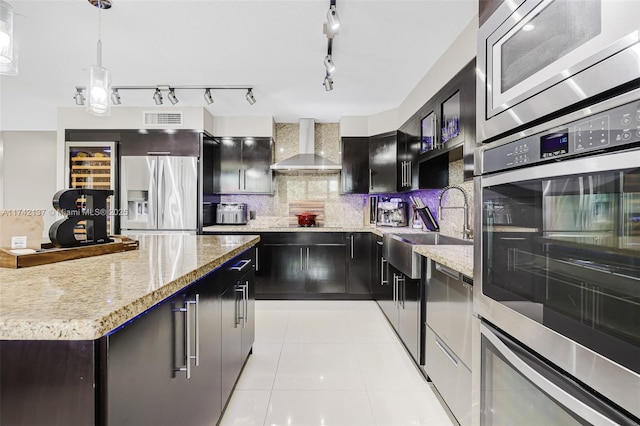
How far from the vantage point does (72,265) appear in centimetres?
119

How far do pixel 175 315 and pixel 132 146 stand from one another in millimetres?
3588

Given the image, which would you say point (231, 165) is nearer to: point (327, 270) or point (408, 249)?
point (327, 270)

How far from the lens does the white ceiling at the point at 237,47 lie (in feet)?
6.62

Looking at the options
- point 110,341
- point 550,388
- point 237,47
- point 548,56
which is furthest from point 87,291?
point 237,47

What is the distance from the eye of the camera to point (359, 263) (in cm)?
387

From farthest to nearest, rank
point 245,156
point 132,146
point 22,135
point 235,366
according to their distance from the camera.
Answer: point 22,135, point 245,156, point 132,146, point 235,366

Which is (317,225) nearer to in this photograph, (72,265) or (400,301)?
(400,301)

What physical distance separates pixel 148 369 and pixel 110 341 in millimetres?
241

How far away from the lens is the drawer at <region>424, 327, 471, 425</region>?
1478mm

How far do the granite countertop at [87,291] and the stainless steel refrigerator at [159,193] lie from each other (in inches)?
97.4

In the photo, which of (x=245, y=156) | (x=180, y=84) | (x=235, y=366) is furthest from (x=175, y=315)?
Result: (x=245, y=156)

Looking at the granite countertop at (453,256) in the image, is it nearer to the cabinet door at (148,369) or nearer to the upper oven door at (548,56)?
the upper oven door at (548,56)

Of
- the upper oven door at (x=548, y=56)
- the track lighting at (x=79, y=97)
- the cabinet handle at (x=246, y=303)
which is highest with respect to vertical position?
the track lighting at (x=79, y=97)

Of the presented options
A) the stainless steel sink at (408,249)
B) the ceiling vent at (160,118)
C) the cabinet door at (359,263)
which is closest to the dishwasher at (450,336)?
the stainless steel sink at (408,249)
